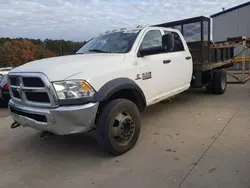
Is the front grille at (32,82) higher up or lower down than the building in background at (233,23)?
lower down

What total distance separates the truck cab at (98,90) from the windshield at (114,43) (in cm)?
2

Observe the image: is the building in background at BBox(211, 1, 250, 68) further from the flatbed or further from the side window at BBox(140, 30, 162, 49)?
the side window at BBox(140, 30, 162, 49)

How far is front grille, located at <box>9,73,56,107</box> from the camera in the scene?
128 inches

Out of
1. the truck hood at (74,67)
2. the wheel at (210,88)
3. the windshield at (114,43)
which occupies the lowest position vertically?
the wheel at (210,88)

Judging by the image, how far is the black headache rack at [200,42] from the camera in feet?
22.2

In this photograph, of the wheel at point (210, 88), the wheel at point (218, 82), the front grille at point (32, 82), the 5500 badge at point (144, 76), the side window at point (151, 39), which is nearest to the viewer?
the front grille at point (32, 82)

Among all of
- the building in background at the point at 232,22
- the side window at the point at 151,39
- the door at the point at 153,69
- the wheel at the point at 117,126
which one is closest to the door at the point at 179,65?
the door at the point at 153,69

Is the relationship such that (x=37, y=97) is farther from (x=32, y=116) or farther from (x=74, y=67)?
(x=74, y=67)

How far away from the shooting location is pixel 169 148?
389 cm

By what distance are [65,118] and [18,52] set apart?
39134 millimetres

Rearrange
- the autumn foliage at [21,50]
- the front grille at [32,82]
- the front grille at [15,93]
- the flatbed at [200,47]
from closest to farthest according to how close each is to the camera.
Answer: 1. the front grille at [32,82]
2. the front grille at [15,93]
3. the flatbed at [200,47]
4. the autumn foliage at [21,50]

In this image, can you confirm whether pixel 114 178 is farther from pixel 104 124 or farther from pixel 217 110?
pixel 217 110

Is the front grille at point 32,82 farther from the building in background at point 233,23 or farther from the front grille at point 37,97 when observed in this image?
the building in background at point 233,23

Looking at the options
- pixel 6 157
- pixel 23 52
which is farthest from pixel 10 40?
pixel 6 157
